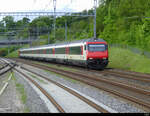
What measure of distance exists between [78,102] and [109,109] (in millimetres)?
1506

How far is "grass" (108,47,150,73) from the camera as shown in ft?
77.7

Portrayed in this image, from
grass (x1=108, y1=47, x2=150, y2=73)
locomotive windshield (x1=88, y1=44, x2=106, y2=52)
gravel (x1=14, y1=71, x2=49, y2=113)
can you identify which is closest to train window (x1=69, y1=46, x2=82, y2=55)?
locomotive windshield (x1=88, y1=44, x2=106, y2=52)

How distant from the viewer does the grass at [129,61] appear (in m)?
23.7

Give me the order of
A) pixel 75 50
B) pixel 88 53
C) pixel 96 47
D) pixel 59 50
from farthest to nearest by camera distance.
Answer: pixel 59 50, pixel 75 50, pixel 96 47, pixel 88 53

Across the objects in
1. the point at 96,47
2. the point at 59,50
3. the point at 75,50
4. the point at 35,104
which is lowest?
the point at 35,104

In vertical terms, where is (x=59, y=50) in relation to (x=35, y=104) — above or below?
above

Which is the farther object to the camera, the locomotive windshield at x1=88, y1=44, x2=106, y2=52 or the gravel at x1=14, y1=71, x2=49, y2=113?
the locomotive windshield at x1=88, y1=44, x2=106, y2=52

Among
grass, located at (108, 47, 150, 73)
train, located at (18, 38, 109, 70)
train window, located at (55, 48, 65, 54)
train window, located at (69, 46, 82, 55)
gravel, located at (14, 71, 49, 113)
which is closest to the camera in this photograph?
gravel, located at (14, 71, 49, 113)

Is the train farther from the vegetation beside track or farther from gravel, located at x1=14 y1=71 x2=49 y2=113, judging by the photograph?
gravel, located at x1=14 y1=71 x2=49 y2=113

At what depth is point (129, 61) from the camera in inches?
1097

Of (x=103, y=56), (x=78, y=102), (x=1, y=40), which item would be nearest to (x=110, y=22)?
(x=103, y=56)

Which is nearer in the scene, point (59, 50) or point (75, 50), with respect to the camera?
point (75, 50)

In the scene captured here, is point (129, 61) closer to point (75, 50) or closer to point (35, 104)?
point (75, 50)

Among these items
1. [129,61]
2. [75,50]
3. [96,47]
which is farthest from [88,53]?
[129,61]
